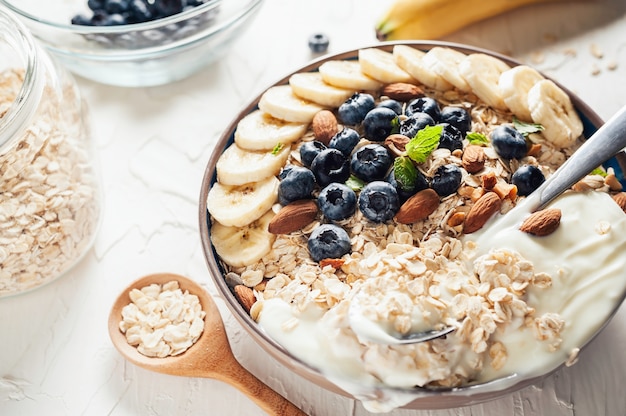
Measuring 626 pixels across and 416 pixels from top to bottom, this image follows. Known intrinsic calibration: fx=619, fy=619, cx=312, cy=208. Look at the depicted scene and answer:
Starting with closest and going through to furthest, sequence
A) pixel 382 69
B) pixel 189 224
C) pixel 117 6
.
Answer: pixel 382 69
pixel 189 224
pixel 117 6

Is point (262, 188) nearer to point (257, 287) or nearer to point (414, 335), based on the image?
point (257, 287)

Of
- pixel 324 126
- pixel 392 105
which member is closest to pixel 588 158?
pixel 392 105

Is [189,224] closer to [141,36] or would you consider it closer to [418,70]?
[141,36]

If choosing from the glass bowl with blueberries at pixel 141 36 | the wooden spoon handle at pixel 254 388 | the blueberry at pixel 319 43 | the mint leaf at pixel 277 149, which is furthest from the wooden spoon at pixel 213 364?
the blueberry at pixel 319 43

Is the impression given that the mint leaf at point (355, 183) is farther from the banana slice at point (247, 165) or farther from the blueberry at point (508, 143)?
the blueberry at point (508, 143)

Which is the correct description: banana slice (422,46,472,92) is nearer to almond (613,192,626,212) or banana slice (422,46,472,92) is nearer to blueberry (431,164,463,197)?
blueberry (431,164,463,197)

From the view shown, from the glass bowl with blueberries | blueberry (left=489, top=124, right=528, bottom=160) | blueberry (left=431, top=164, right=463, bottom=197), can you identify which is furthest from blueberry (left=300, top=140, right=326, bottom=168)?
the glass bowl with blueberries

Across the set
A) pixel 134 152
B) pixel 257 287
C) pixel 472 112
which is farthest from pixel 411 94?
pixel 134 152
